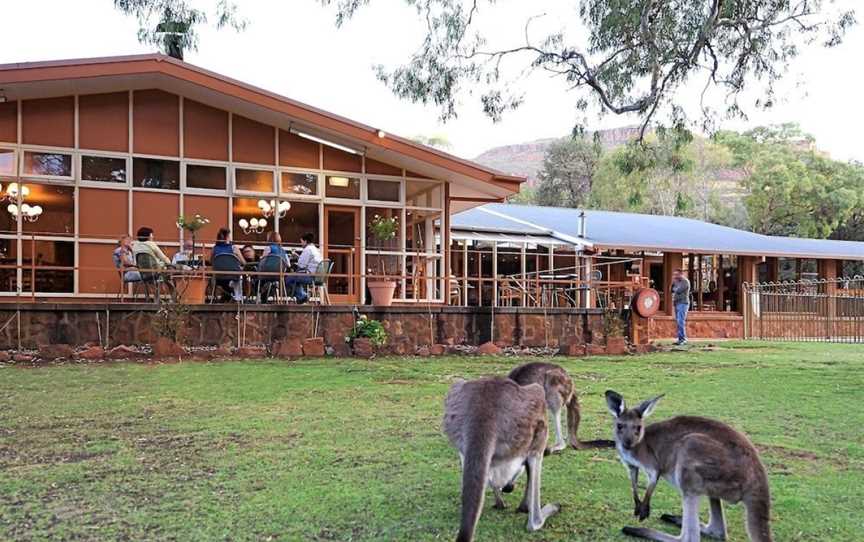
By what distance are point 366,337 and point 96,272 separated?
6433 mm

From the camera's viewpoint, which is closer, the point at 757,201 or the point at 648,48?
the point at 648,48

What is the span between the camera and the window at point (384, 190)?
18.5 meters

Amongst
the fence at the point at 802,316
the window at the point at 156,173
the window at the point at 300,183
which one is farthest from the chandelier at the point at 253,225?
the fence at the point at 802,316

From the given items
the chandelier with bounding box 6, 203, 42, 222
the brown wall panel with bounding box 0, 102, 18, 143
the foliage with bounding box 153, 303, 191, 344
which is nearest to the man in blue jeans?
the foliage with bounding box 153, 303, 191, 344

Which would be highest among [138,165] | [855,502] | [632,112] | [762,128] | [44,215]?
[762,128]

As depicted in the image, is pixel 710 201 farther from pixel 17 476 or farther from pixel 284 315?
pixel 17 476

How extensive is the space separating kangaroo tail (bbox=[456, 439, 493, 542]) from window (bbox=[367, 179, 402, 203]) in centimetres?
1532

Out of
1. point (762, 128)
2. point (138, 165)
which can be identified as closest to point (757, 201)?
point (762, 128)

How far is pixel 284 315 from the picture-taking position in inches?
549

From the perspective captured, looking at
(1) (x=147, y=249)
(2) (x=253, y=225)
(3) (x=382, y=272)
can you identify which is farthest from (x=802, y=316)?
(1) (x=147, y=249)

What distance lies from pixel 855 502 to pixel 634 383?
528 cm

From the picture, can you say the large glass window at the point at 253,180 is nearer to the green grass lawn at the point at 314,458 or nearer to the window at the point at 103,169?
the window at the point at 103,169

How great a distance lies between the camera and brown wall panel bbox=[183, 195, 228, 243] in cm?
1683

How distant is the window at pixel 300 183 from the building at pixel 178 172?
2cm
